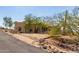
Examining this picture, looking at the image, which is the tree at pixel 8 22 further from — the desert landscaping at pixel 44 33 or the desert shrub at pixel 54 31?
the desert shrub at pixel 54 31

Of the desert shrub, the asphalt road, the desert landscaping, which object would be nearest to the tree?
the desert landscaping

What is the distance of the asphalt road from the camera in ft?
20.3

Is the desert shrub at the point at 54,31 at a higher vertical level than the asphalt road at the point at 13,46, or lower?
higher

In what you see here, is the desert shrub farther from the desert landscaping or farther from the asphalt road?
the asphalt road

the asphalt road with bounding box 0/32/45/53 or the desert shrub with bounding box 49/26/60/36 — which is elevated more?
the desert shrub with bounding box 49/26/60/36

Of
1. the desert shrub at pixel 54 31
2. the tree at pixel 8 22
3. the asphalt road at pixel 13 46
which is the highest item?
the tree at pixel 8 22

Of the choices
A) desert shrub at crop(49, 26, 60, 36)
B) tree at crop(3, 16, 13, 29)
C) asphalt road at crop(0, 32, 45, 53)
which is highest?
tree at crop(3, 16, 13, 29)

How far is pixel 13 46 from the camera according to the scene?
20.4ft

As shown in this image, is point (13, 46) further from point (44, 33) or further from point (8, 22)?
point (44, 33)

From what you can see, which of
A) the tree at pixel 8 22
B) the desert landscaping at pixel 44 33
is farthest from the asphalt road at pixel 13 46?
the tree at pixel 8 22

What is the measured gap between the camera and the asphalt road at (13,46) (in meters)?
6.18

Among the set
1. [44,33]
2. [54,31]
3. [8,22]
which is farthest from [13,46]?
[54,31]
